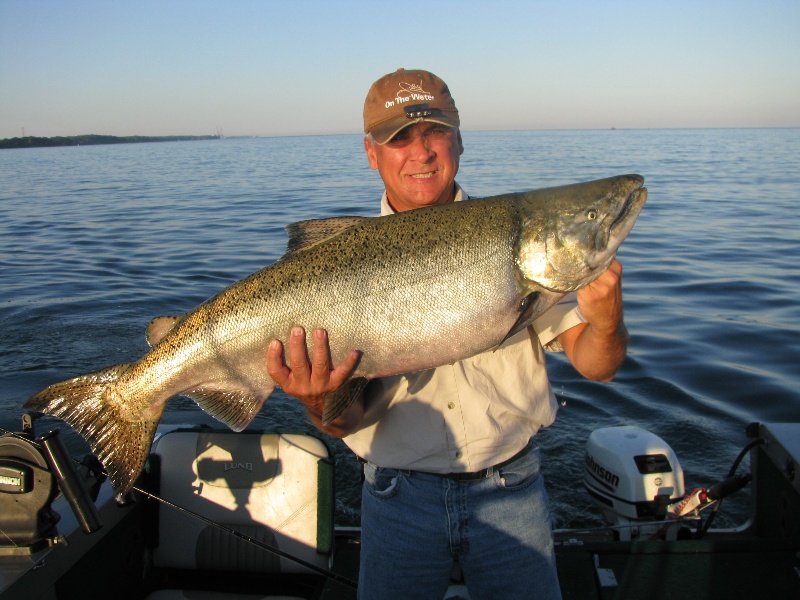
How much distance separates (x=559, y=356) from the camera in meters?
9.97

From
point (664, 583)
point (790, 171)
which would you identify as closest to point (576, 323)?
point (664, 583)

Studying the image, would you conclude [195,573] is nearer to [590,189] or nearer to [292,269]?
[292,269]

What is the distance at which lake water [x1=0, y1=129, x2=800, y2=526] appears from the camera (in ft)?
26.1

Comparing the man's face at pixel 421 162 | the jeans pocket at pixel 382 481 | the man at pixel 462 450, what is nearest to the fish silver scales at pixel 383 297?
the man at pixel 462 450

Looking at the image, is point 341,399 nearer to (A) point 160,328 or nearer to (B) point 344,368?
(B) point 344,368

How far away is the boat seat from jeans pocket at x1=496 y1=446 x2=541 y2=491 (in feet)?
4.54

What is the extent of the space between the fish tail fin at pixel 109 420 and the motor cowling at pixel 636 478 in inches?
129

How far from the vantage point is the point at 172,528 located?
168 inches

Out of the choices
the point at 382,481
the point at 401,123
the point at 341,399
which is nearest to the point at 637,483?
the point at 382,481

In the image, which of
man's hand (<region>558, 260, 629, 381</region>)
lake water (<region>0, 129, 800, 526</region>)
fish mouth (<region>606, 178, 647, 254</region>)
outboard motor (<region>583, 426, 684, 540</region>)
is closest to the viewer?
man's hand (<region>558, 260, 629, 381</region>)

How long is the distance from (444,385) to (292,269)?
0.92m

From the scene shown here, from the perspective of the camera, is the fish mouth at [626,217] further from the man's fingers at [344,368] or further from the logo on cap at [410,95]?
the man's fingers at [344,368]

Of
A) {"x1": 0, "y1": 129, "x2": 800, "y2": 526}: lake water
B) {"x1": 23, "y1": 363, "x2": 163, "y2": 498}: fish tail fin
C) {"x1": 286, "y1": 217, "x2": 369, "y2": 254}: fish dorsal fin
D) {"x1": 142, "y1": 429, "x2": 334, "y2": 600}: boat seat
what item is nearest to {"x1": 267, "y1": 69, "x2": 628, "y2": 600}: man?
{"x1": 286, "y1": 217, "x2": 369, "y2": 254}: fish dorsal fin

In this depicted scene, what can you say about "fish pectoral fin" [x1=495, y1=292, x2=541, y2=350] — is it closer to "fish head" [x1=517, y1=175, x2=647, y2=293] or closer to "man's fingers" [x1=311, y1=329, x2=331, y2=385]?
"fish head" [x1=517, y1=175, x2=647, y2=293]
